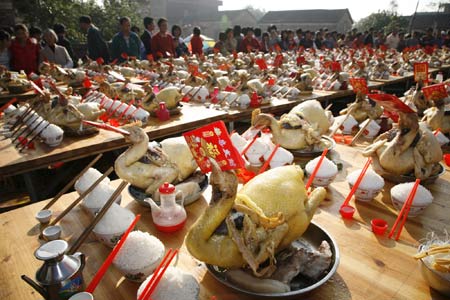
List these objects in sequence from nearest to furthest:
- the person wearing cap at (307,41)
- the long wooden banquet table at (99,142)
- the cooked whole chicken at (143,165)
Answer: the cooked whole chicken at (143,165)
the long wooden banquet table at (99,142)
the person wearing cap at (307,41)

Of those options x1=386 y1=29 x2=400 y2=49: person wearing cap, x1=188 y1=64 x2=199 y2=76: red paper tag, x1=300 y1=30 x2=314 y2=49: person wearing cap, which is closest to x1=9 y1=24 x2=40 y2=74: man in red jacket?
x1=188 y1=64 x2=199 y2=76: red paper tag

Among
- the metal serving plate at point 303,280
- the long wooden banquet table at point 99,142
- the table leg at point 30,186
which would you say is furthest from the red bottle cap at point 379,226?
the table leg at point 30,186

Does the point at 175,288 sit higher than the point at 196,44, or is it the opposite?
the point at 196,44

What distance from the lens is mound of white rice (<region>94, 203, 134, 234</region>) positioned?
174 centimetres

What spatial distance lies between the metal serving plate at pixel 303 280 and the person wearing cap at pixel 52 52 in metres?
9.57

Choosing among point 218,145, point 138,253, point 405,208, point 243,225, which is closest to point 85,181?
point 138,253

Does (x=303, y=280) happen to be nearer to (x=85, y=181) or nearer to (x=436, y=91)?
(x=85, y=181)

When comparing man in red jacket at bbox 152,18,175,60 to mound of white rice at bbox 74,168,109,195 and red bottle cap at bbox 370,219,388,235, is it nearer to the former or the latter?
mound of white rice at bbox 74,168,109,195

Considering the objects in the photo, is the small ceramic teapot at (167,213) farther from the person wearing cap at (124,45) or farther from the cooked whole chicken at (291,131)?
the person wearing cap at (124,45)

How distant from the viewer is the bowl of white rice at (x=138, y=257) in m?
1.48

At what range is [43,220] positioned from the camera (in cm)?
→ 209

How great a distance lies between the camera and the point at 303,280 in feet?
4.97

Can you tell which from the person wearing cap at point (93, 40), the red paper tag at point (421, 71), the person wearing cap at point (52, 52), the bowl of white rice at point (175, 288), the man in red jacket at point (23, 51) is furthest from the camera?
the person wearing cap at point (93, 40)

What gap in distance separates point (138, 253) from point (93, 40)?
402 inches
